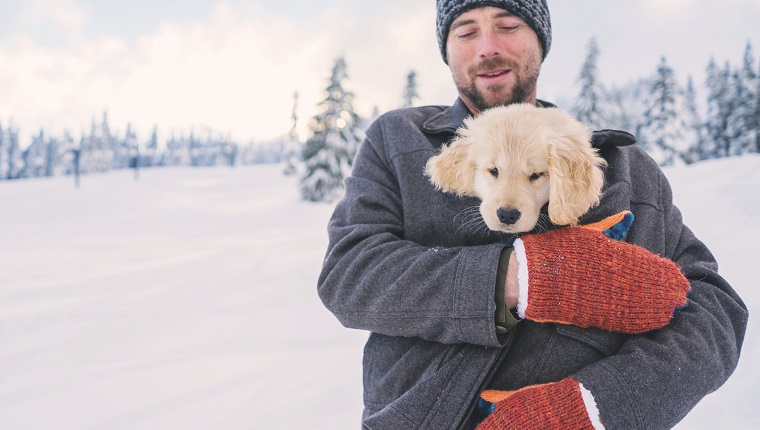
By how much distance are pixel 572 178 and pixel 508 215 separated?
1.37 feet

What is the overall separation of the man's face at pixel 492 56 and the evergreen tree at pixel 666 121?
137 feet

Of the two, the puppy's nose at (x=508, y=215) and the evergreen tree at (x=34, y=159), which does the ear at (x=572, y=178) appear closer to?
the puppy's nose at (x=508, y=215)

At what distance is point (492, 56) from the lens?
273 centimetres

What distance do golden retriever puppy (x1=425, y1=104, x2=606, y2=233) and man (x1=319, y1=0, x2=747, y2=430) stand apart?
121 millimetres

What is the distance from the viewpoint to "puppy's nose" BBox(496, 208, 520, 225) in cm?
225

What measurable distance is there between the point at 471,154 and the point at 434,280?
90cm

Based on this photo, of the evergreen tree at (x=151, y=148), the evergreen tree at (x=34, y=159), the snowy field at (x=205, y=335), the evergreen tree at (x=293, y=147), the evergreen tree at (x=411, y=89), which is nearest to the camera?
the snowy field at (x=205, y=335)

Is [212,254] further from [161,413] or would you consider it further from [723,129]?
[723,129]

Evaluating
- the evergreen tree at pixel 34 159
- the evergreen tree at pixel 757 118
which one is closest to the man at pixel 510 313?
the evergreen tree at pixel 757 118

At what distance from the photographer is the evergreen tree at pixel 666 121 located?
124 ft

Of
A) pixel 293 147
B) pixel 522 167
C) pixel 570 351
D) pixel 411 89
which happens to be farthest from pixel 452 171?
pixel 293 147

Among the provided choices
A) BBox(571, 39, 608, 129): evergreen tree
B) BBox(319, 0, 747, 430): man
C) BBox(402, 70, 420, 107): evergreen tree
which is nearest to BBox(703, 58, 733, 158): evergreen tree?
BBox(571, 39, 608, 129): evergreen tree

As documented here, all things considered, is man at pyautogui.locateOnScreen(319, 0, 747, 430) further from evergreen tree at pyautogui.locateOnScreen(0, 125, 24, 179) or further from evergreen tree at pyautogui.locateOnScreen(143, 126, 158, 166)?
evergreen tree at pyautogui.locateOnScreen(143, 126, 158, 166)

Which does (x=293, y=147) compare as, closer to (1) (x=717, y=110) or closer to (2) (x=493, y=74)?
(1) (x=717, y=110)
